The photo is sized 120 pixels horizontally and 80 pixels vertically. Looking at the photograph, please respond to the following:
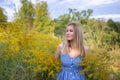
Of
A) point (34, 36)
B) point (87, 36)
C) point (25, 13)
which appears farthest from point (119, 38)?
point (34, 36)

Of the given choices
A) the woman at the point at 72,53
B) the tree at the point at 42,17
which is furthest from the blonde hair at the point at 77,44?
the tree at the point at 42,17

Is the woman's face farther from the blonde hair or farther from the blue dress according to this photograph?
the blue dress

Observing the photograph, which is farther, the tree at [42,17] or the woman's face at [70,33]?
the tree at [42,17]

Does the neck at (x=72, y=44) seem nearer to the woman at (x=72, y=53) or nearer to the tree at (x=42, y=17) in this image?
the woman at (x=72, y=53)

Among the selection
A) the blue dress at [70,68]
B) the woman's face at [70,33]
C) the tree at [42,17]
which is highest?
the tree at [42,17]

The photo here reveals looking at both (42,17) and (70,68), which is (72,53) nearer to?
(70,68)

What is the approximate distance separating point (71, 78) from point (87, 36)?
1089 cm

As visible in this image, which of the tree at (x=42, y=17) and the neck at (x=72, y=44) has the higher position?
the tree at (x=42, y=17)

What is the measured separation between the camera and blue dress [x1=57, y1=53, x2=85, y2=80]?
526cm

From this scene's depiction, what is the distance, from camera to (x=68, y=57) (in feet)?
17.3

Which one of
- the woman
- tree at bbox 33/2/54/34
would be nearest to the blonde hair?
the woman

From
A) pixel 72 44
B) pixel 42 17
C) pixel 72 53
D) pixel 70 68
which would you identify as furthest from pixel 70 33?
pixel 42 17

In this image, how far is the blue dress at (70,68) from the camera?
5262 millimetres

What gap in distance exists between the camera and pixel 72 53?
5.32m
